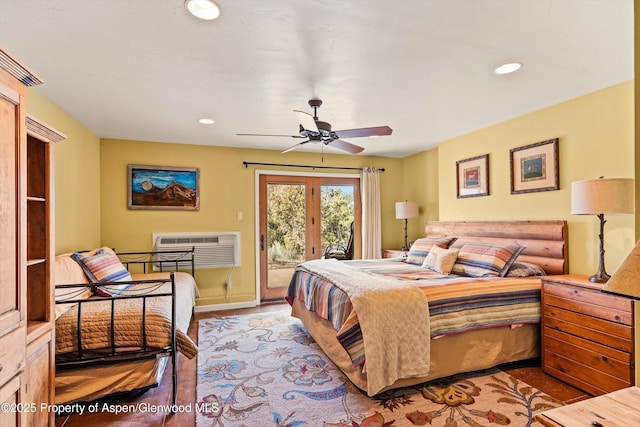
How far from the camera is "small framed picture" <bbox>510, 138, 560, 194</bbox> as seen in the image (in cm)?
318

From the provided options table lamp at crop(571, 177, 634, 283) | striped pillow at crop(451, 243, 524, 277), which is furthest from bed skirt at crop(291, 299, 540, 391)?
table lamp at crop(571, 177, 634, 283)

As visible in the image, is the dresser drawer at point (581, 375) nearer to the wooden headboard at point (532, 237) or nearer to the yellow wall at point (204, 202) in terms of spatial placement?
the wooden headboard at point (532, 237)

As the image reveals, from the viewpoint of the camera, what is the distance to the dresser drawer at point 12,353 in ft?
4.25

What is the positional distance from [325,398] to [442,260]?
6.11ft

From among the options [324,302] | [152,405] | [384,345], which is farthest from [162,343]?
[384,345]

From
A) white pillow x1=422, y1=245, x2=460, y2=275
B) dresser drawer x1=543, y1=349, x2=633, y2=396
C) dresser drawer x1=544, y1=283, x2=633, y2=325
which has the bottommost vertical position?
dresser drawer x1=543, y1=349, x2=633, y2=396

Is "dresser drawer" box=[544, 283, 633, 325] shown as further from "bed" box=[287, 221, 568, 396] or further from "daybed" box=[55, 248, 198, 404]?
"daybed" box=[55, 248, 198, 404]

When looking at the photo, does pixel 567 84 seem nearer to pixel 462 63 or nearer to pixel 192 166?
pixel 462 63

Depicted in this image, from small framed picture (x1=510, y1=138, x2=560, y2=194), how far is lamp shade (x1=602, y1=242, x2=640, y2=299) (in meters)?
2.88

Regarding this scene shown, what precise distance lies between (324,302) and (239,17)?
2.21 metres

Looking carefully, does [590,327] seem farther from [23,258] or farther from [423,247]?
[23,258]

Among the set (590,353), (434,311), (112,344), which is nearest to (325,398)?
(434,311)

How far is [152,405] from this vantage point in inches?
89.7

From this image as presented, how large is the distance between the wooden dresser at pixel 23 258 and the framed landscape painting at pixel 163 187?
2.71m
